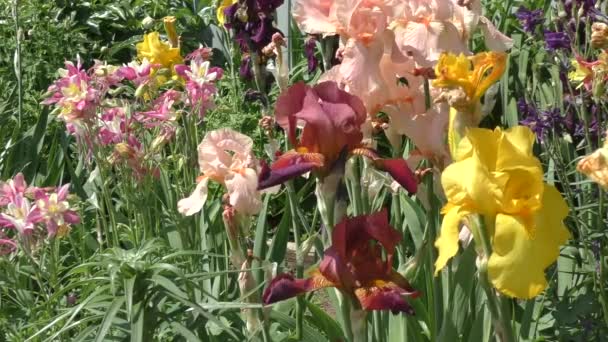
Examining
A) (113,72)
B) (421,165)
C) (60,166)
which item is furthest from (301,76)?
(421,165)

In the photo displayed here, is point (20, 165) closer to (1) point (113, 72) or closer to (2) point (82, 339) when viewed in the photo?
(1) point (113, 72)

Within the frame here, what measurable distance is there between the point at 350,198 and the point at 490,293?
983mm

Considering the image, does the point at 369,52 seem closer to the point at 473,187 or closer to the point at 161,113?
the point at 473,187

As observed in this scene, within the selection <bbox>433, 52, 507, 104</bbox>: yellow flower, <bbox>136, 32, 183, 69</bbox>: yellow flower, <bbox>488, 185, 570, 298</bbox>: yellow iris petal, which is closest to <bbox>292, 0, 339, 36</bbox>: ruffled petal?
<bbox>433, 52, 507, 104</bbox>: yellow flower

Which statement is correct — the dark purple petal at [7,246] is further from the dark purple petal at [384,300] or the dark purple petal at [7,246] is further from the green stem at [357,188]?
the dark purple petal at [384,300]

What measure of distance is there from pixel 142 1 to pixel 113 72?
13.0 feet

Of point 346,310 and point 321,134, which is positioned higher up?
point 321,134

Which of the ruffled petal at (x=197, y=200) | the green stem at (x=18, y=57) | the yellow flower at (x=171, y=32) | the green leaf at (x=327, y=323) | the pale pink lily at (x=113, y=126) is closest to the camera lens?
the ruffled petal at (x=197, y=200)

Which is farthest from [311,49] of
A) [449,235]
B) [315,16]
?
[449,235]

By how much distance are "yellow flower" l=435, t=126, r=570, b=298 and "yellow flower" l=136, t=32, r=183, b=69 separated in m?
2.10

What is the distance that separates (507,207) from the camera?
1.53m

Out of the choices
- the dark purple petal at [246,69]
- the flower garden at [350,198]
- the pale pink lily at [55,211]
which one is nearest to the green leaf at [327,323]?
the flower garden at [350,198]

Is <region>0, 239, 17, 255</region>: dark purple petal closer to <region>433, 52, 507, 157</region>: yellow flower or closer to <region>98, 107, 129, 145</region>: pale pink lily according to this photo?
<region>98, 107, 129, 145</region>: pale pink lily

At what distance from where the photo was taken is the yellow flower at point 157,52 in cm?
349
